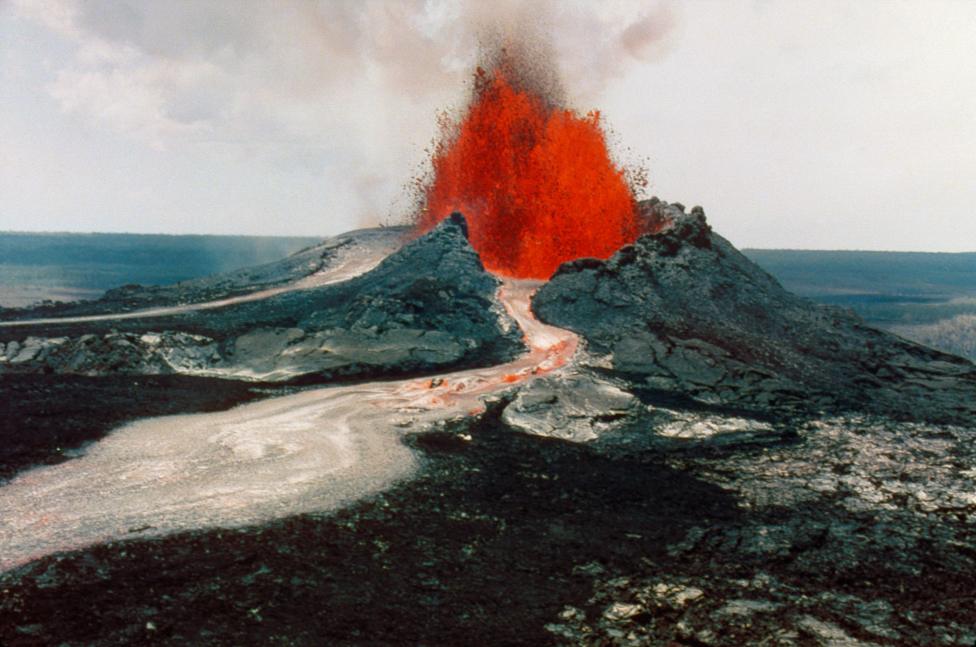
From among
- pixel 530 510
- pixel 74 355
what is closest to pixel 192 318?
pixel 74 355

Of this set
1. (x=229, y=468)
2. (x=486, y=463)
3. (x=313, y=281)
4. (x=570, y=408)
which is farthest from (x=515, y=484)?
(x=313, y=281)

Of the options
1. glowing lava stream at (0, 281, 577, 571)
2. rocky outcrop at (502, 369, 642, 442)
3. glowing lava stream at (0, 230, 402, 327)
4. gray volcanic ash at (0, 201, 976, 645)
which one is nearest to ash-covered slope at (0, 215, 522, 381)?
gray volcanic ash at (0, 201, 976, 645)

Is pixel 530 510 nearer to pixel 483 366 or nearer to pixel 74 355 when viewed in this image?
pixel 483 366

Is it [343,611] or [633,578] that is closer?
[343,611]

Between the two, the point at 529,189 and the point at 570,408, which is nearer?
the point at 570,408

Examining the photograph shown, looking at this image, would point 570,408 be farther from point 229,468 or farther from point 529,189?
point 529,189

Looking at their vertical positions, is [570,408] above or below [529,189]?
below

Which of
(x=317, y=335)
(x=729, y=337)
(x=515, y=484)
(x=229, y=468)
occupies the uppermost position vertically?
(x=317, y=335)
